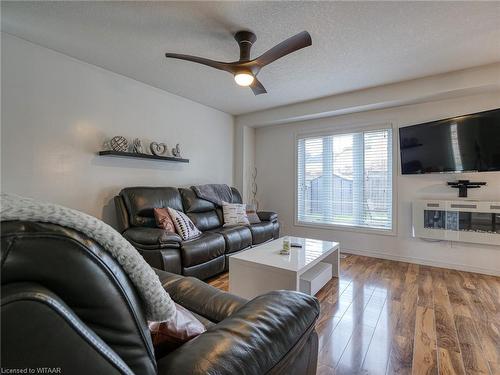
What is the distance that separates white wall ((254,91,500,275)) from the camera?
3111 millimetres

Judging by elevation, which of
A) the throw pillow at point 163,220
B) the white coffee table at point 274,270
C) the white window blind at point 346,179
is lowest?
the white coffee table at point 274,270

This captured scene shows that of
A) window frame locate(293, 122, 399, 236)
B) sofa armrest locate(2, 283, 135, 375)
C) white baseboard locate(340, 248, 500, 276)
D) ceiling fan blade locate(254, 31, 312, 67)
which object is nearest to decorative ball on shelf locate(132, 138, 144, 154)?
ceiling fan blade locate(254, 31, 312, 67)

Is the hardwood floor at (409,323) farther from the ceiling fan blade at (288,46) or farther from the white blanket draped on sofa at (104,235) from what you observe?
the ceiling fan blade at (288,46)

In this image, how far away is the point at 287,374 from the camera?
2.66 feet

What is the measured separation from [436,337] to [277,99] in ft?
11.1

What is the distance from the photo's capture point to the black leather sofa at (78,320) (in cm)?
38

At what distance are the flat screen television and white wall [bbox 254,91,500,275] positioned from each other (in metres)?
0.19

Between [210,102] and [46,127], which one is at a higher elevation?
[210,102]

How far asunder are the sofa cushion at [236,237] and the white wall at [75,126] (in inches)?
48.8

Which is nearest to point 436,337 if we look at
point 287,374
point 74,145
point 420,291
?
point 420,291

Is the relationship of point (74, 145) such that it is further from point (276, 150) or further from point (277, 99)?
point (276, 150)

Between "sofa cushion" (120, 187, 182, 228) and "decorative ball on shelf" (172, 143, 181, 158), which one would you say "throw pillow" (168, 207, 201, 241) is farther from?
"decorative ball on shelf" (172, 143, 181, 158)

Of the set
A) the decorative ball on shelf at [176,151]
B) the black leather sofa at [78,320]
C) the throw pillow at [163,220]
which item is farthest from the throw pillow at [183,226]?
the black leather sofa at [78,320]

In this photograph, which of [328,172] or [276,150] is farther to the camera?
[276,150]
